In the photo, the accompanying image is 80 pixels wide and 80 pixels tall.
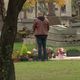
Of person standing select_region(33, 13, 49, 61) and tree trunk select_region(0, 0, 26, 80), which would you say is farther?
person standing select_region(33, 13, 49, 61)

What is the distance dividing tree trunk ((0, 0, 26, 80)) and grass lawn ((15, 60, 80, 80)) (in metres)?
3.51

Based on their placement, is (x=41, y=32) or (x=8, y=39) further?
(x=41, y=32)

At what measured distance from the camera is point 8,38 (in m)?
10.7

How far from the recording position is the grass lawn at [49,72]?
14273 millimetres

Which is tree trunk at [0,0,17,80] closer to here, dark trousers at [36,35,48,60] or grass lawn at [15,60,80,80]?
grass lawn at [15,60,80,80]

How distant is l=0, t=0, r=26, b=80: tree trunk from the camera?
34.7 feet

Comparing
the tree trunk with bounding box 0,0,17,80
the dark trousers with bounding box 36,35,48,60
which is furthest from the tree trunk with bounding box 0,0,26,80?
the dark trousers with bounding box 36,35,48,60

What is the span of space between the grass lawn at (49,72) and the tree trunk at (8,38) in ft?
11.5

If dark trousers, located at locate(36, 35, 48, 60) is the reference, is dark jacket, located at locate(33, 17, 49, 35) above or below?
above

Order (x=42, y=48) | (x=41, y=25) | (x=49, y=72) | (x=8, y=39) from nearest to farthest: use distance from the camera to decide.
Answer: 1. (x=8, y=39)
2. (x=49, y=72)
3. (x=41, y=25)
4. (x=42, y=48)

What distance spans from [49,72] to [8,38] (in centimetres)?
498

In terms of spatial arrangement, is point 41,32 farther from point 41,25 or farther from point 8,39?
point 8,39

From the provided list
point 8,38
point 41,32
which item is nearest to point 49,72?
point 8,38

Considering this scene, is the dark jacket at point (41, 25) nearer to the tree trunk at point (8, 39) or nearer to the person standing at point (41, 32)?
the person standing at point (41, 32)
